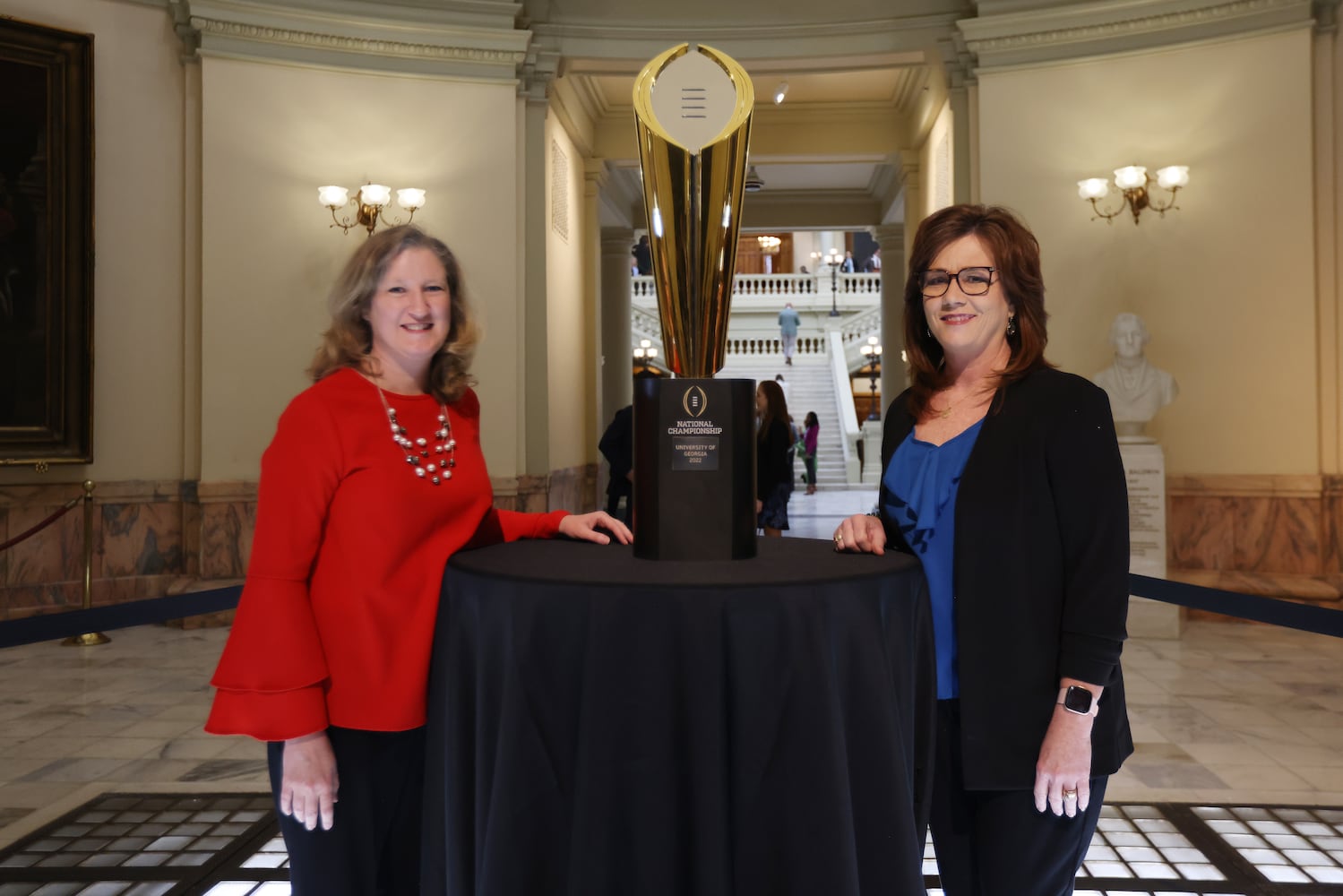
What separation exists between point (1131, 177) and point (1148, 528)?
246 cm

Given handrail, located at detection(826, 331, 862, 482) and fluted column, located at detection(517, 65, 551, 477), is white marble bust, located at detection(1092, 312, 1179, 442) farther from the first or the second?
handrail, located at detection(826, 331, 862, 482)

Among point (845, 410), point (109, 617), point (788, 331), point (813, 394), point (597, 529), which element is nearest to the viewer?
point (597, 529)

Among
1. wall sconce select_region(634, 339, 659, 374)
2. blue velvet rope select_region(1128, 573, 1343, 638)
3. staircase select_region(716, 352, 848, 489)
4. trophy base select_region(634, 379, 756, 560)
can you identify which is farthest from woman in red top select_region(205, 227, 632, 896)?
wall sconce select_region(634, 339, 659, 374)

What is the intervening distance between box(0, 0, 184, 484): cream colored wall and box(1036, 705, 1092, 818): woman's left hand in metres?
6.94

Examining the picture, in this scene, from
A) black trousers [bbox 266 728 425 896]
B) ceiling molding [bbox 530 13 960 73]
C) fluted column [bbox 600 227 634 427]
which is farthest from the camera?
fluted column [bbox 600 227 634 427]

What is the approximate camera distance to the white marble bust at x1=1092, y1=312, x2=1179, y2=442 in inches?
257

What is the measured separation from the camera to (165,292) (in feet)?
22.9

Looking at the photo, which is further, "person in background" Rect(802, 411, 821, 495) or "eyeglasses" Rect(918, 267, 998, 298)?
"person in background" Rect(802, 411, 821, 495)

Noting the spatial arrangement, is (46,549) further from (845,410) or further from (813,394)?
(813,394)

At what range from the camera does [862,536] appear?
1.80 m

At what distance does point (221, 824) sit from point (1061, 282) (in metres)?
6.49

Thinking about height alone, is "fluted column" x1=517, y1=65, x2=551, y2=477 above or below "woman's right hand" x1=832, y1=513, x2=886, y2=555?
above

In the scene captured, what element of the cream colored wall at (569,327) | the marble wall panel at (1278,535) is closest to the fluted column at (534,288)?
the cream colored wall at (569,327)

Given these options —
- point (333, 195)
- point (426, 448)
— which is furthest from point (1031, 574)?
point (333, 195)
